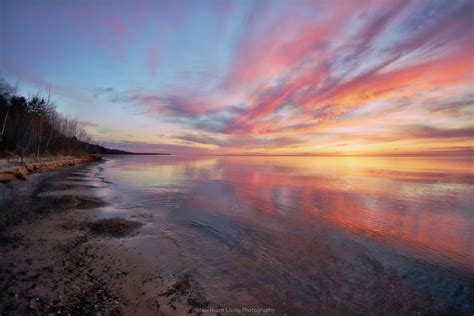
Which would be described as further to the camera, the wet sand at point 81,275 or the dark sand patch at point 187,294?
the dark sand patch at point 187,294

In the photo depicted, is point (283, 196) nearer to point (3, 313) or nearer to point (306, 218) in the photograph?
point (306, 218)

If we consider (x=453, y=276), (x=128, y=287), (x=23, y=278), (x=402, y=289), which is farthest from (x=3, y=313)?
(x=453, y=276)

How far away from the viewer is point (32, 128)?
37.7 m

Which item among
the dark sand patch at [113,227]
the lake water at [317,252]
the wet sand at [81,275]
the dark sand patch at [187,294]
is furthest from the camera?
the dark sand patch at [113,227]

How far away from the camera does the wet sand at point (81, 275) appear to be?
4059 millimetres

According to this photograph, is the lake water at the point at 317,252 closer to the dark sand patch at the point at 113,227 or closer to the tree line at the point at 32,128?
the dark sand patch at the point at 113,227

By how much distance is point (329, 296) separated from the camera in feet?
16.9

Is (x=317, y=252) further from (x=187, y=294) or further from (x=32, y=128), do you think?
(x=32, y=128)

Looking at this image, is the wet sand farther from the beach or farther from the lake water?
the lake water

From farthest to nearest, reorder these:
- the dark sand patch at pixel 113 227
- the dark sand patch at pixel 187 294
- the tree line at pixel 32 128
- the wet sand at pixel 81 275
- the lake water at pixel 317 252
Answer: the tree line at pixel 32 128, the dark sand patch at pixel 113 227, the lake water at pixel 317 252, the dark sand patch at pixel 187 294, the wet sand at pixel 81 275

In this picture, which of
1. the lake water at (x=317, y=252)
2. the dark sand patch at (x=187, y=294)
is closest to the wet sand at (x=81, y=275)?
the dark sand patch at (x=187, y=294)

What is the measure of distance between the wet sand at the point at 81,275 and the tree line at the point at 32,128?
3516cm

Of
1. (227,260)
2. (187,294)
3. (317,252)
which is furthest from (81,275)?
(317,252)

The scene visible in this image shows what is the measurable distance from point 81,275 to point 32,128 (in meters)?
47.0
